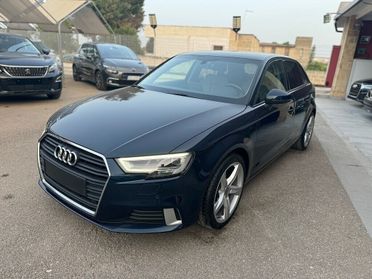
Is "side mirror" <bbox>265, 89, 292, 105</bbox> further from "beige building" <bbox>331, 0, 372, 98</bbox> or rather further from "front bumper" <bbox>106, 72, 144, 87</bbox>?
"beige building" <bbox>331, 0, 372, 98</bbox>

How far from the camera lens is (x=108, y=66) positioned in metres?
9.62

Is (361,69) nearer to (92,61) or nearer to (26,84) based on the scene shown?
(92,61)

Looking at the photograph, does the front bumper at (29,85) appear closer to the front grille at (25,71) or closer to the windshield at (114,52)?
the front grille at (25,71)

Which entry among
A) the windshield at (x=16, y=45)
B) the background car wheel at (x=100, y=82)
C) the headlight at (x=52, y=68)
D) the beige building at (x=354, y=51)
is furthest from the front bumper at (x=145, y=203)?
the beige building at (x=354, y=51)

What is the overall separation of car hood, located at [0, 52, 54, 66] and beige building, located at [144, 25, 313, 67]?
14.1 m

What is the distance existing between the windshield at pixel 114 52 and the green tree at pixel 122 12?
1024 inches

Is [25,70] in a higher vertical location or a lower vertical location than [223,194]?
higher

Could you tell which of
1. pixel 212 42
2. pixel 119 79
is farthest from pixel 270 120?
pixel 212 42

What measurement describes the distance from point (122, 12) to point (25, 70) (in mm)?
35990

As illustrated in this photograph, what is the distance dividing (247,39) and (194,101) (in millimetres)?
30893

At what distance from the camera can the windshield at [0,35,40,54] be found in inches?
286

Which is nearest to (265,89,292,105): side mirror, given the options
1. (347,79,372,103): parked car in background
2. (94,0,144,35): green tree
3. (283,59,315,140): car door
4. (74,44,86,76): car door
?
(283,59,315,140): car door

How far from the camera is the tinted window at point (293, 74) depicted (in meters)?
4.20

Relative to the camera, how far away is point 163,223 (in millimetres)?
2223
